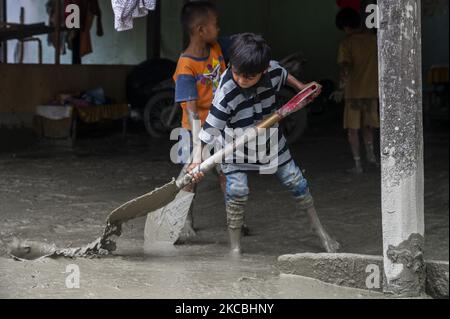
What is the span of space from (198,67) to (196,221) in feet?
4.27

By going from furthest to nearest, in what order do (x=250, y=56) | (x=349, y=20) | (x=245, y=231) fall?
(x=349, y=20) < (x=245, y=231) < (x=250, y=56)

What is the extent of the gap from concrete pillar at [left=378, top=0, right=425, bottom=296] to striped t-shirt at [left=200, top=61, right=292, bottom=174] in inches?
36.3

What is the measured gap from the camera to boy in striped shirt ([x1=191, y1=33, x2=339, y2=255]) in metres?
3.92

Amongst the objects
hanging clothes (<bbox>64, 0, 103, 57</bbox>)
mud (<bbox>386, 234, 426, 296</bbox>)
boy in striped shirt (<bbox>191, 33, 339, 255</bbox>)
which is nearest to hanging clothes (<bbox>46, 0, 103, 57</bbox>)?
hanging clothes (<bbox>64, 0, 103, 57</bbox>)

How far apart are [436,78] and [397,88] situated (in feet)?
27.8

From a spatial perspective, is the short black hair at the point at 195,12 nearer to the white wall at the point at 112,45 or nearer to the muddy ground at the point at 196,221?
the muddy ground at the point at 196,221

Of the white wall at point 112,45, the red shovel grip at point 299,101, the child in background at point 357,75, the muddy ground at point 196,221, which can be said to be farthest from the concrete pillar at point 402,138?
the white wall at point 112,45

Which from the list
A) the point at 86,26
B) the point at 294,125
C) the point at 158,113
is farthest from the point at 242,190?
the point at 86,26

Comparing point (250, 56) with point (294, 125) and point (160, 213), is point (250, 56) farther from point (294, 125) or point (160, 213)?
point (294, 125)

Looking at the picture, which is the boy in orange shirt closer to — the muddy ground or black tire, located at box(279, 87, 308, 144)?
the muddy ground

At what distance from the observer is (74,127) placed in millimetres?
8844

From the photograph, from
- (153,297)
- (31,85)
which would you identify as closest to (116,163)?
(31,85)

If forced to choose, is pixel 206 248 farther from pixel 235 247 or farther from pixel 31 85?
pixel 31 85

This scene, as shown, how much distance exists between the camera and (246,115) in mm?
4156
